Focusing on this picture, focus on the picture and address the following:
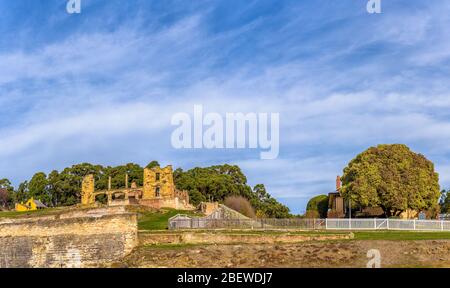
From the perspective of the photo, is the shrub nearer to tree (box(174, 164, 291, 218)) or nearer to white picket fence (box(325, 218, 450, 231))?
tree (box(174, 164, 291, 218))

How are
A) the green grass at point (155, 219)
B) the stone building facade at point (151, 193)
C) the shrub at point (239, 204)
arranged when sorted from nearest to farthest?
the green grass at point (155, 219) < the stone building facade at point (151, 193) < the shrub at point (239, 204)

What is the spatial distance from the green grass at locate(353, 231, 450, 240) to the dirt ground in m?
2.62

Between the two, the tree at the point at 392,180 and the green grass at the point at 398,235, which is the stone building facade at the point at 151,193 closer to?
the tree at the point at 392,180

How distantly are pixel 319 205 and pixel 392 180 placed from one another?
95.5 feet

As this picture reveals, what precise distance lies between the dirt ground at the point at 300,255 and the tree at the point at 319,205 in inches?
2042

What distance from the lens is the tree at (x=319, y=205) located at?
91125mm

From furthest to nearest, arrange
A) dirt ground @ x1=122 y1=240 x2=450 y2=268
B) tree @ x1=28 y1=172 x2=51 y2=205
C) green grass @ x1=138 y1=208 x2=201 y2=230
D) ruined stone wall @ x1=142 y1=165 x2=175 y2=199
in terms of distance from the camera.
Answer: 1. tree @ x1=28 y1=172 x2=51 y2=205
2. ruined stone wall @ x1=142 y1=165 x2=175 y2=199
3. green grass @ x1=138 y1=208 x2=201 y2=230
4. dirt ground @ x1=122 y1=240 x2=450 y2=268

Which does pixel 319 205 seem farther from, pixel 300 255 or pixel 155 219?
pixel 300 255

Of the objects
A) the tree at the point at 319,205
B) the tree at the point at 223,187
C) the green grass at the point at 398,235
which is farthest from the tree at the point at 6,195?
the green grass at the point at 398,235

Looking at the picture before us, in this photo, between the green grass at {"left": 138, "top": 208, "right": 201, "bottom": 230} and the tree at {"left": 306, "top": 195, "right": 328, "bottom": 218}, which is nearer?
the green grass at {"left": 138, "top": 208, "right": 201, "bottom": 230}

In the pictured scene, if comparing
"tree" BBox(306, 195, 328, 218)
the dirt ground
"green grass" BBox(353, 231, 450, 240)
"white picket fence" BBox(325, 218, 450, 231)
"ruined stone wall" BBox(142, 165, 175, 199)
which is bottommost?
the dirt ground

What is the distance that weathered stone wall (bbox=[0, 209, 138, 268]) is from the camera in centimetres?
3959

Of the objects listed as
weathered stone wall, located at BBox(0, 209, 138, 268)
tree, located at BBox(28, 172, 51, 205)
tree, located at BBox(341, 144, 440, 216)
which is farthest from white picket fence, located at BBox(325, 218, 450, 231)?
tree, located at BBox(28, 172, 51, 205)
